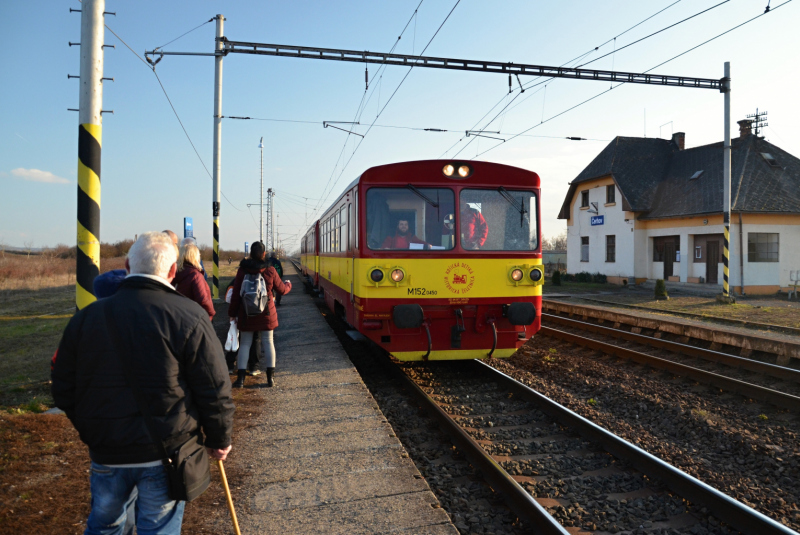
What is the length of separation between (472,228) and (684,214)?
21.0 meters

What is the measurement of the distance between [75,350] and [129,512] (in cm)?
100

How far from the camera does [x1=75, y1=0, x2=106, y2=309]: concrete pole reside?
4918 millimetres

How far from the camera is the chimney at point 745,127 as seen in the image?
27731mm

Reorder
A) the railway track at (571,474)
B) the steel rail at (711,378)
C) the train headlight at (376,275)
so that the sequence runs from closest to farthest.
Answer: the railway track at (571,474) → the steel rail at (711,378) → the train headlight at (376,275)

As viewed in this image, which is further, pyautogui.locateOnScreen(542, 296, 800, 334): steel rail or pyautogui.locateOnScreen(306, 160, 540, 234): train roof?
pyautogui.locateOnScreen(542, 296, 800, 334): steel rail

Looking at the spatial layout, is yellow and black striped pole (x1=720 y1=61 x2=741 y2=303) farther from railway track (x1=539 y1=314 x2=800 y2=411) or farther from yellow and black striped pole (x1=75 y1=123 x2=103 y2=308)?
yellow and black striped pole (x1=75 y1=123 x2=103 y2=308)

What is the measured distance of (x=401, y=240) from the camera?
23.7 feet

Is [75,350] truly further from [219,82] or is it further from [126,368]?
[219,82]

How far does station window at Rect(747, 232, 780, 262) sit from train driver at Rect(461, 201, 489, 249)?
66.5 ft

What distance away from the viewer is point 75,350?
218 cm

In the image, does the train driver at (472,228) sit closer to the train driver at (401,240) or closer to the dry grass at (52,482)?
the train driver at (401,240)

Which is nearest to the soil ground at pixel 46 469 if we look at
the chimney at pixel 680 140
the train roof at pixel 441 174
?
the train roof at pixel 441 174

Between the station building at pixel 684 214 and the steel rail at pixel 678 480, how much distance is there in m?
20.4

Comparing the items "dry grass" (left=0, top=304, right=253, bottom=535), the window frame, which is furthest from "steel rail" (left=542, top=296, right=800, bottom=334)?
the window frame
